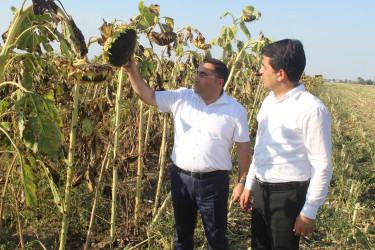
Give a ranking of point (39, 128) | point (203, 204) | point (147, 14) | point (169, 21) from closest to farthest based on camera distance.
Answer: point (39, 128) → point (147, 14) → point (203, 204) → point (169, 21)

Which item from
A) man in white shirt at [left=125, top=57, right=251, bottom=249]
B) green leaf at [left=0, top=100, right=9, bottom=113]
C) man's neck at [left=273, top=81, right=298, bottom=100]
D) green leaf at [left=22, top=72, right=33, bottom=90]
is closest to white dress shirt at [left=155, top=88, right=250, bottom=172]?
man in white shirt at [left=125, top=57, right=251, bottom=249]

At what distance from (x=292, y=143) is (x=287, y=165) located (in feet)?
0.41

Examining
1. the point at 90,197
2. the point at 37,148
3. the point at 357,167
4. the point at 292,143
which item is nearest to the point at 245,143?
the point at 292,143

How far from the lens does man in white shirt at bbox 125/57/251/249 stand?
2.38 metres

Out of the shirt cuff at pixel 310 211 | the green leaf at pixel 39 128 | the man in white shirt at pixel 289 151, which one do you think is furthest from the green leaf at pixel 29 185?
the shirt cuff at pixel 310 211

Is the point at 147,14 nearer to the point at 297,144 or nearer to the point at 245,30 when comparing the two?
the point at 297,144

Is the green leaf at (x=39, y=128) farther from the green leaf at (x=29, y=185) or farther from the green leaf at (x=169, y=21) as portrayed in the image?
the green leaf at (x=169, y=21)

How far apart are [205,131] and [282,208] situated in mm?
727

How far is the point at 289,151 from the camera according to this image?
1.88m

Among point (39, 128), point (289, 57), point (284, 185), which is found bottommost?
point (284, 185)

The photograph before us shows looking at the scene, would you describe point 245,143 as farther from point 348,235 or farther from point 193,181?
point 348,235

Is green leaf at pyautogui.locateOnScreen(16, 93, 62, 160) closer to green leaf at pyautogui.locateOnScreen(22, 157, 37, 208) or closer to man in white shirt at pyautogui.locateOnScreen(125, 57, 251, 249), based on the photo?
green leaf at pyautogui.locateOnScreen(22, 157, 37, 208)

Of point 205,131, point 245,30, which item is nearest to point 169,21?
point 205,131

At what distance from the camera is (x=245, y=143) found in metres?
2.45
